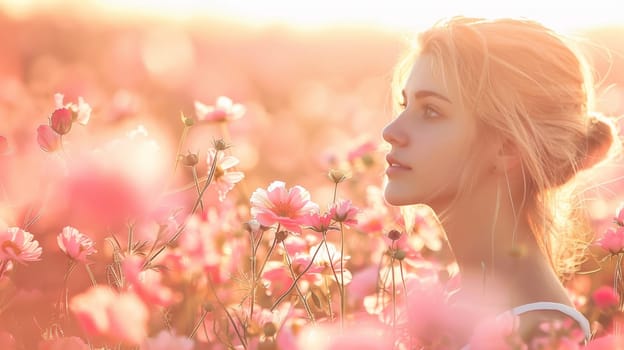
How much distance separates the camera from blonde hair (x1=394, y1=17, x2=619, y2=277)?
1274mm

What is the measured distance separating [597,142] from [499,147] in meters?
0.15

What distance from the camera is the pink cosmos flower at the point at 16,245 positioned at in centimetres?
99

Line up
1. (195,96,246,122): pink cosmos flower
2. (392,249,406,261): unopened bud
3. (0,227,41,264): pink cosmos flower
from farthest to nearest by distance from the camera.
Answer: (195,96,246,122): pink cosmos flower → (392,249,406,261): unopened bud → (0,227,41,264): pink cosmos flower

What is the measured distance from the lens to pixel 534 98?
128cm

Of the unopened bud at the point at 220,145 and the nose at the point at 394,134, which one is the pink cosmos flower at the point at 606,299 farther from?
the unopened bud at the point at 220,145

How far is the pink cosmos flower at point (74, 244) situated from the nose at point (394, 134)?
17.9 inches

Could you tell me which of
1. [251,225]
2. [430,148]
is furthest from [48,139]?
[430,148]

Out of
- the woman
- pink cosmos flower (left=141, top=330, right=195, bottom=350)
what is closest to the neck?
the woman

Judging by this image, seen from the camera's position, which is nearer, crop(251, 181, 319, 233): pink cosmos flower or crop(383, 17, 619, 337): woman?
crop(251, 181, 319, 233): pink cosmos flower

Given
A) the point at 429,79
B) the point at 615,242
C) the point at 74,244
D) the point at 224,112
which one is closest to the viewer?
the point at 74,244

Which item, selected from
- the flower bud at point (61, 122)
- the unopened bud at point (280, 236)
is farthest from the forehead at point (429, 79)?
the flower bud at point (61, 122)

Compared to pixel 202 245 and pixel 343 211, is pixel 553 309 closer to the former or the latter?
pixel 343 211

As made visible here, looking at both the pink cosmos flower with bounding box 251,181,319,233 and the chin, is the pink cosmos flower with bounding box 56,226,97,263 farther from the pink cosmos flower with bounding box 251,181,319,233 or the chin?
the chin

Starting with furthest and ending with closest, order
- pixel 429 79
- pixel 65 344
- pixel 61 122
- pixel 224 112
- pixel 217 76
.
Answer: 1. pixel 217 76
2. pixel 224 112
3. pixel 429 79
4. pixel 61 122
5. pixel 65 344
